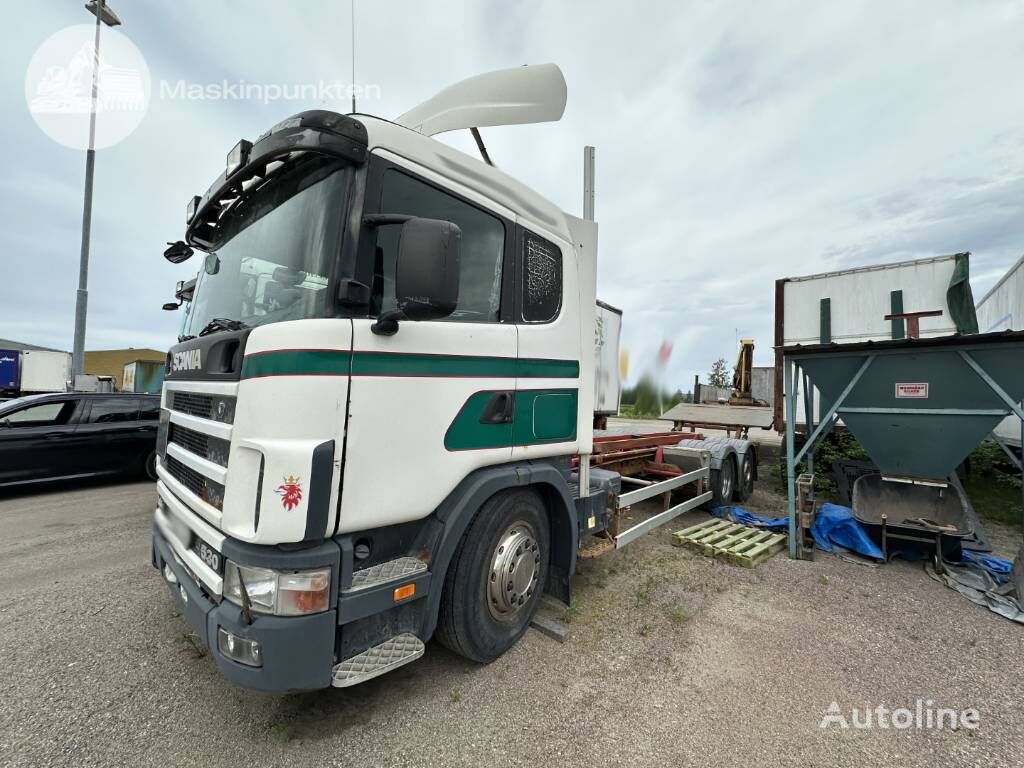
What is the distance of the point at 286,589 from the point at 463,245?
1.76 metres

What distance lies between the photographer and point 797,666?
265cm

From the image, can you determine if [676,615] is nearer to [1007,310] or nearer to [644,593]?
[644,593]

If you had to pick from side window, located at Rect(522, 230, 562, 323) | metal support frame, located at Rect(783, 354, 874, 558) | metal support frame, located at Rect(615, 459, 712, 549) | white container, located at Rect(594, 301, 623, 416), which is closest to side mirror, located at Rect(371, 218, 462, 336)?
side window, located at Rect(522, 230, 562, 323)

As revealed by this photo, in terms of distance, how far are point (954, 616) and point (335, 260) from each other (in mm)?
4739

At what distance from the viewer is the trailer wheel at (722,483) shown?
5.78 meters

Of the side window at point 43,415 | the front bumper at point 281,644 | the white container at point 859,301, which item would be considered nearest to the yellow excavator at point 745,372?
the white container at point 859,301

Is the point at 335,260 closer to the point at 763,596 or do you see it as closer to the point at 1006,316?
the point at 763,596

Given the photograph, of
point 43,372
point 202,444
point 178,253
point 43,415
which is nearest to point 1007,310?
point 202,444

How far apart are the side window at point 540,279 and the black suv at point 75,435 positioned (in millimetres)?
6479

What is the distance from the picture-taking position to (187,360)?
2387mm

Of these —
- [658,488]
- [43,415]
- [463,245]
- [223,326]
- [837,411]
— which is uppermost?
[463,245]

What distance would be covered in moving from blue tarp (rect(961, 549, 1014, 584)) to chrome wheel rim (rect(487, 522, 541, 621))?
4.07m

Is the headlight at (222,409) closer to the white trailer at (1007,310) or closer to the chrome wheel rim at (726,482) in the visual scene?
the chrome wheel rim at (726,482)

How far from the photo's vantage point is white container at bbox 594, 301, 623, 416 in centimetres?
811
